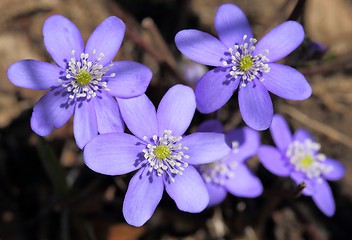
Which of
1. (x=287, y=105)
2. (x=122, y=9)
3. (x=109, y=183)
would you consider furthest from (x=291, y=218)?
(x=122, y=9)

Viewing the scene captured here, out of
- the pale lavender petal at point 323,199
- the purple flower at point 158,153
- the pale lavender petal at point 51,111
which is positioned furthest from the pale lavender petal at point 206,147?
the pale lavender petal at point 323,199

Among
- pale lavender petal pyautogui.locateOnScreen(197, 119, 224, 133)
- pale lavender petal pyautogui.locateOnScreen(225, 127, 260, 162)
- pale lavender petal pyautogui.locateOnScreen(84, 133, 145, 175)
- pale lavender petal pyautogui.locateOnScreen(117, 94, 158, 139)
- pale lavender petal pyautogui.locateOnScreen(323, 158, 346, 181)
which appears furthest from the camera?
pale lavender petal pyautogui.locateOnScreen(323, 158, 346, 181)

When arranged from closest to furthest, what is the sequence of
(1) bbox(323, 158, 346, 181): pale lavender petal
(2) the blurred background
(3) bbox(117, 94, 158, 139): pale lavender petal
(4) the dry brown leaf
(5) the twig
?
(3) bbox(117, 94, 158, 139): pale lavender petal, (1) bbox(323, 158, 346, 181): pale lavender petal, (2) the blurred background, (5) the twig, (4) the dry brown leaf

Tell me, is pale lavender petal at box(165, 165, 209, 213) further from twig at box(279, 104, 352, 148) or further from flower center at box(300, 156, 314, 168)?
twig at box(279, 104, 352, 148)

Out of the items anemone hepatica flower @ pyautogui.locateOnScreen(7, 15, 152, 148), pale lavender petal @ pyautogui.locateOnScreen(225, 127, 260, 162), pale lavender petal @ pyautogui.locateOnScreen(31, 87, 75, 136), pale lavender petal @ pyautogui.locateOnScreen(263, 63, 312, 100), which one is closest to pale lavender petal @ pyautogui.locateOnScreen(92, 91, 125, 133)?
anemone hepatica flower @ pyautogui.locateOnScreen(7, 15, 152, 148)

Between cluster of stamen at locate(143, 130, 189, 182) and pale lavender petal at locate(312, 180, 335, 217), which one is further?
pale lavender petal at locate(312, 180, 335, 217)

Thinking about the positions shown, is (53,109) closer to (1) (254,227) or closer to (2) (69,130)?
(2) (69,130)

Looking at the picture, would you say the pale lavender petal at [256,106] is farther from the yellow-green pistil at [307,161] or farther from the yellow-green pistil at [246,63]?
the yellow-green pistil at [307,161]
